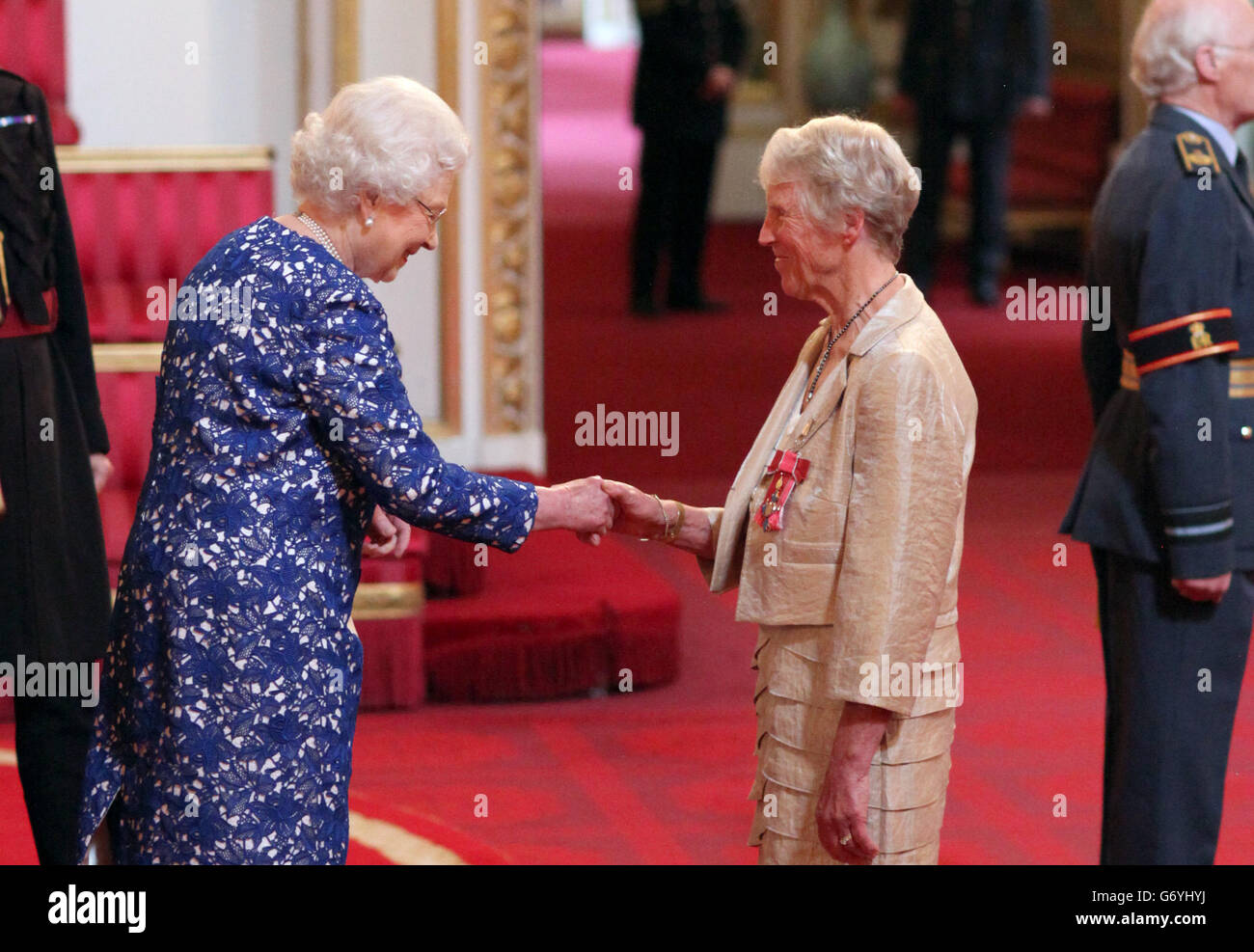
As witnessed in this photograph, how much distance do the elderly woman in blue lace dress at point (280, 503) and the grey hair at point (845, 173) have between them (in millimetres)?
453

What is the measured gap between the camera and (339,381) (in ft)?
7.79

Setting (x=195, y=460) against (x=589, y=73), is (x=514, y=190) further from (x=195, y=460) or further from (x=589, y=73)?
(x=589, y=73)

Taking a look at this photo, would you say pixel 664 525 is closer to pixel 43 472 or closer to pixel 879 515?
pixel 879 515

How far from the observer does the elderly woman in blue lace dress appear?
7.84ft

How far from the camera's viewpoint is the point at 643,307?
10016mm

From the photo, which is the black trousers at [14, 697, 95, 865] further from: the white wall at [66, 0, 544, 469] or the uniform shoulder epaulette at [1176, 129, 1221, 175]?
the white wall at [66, 0, 544, 469]

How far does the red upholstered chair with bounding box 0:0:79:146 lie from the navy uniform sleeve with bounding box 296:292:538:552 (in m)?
3.57

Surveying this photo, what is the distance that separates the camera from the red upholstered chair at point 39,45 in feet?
18.5

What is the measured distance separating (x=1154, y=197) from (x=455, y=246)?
322 centimetres

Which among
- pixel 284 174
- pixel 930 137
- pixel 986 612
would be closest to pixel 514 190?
pixel 284 174

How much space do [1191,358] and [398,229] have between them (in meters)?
1.31

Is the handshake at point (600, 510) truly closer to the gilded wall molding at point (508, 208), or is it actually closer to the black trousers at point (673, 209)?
the gilded wall molding at point (508, 208)

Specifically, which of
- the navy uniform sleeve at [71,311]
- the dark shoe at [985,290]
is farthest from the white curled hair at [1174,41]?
the dark shoe at [985,290]

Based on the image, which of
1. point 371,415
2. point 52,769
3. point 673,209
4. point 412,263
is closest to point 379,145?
point 371,415
